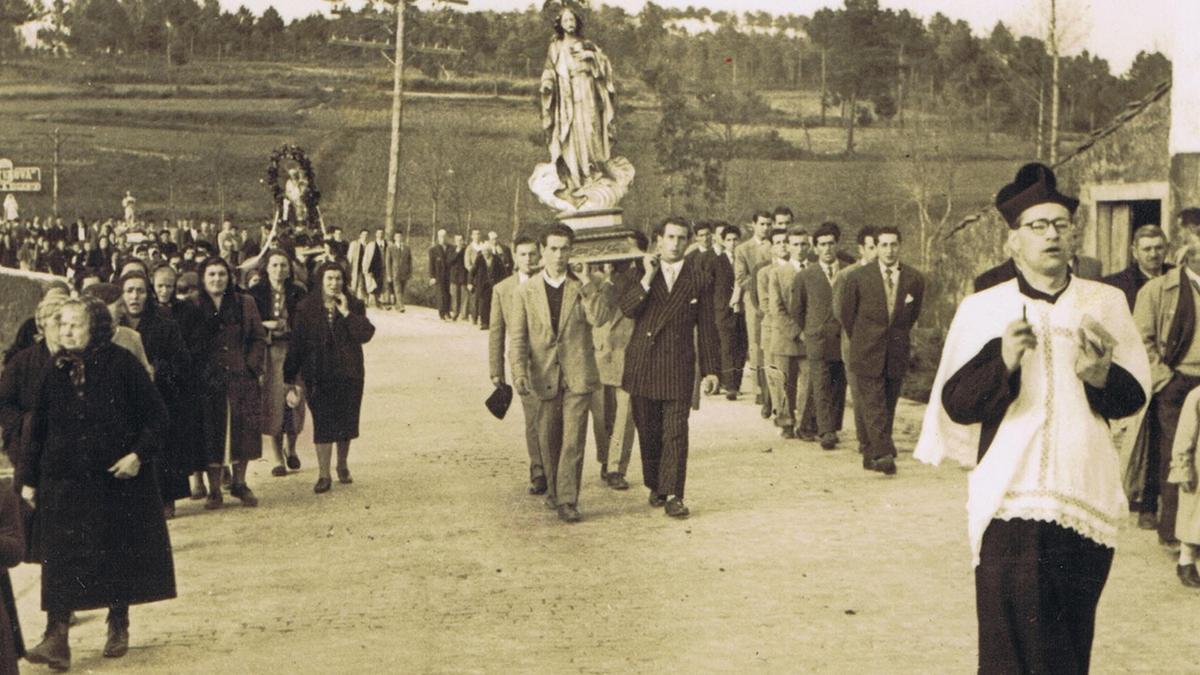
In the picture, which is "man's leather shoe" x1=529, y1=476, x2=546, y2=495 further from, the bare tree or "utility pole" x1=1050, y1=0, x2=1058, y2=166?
the bare tree

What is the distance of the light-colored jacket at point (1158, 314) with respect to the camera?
33.1ft

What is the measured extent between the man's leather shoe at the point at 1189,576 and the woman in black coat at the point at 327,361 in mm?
6098

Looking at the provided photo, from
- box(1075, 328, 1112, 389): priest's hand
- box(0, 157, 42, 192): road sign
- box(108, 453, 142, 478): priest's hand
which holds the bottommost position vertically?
box(108, 453, 142, 478): priest's hand

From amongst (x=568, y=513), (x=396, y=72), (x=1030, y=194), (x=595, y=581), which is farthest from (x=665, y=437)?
(x=396, y=72)

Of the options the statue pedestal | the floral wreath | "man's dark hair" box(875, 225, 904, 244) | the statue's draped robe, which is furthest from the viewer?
the floral wreath

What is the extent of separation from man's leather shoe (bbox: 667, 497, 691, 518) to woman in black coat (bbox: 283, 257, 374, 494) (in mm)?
2726

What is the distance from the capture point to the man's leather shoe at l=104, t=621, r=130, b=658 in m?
7.73

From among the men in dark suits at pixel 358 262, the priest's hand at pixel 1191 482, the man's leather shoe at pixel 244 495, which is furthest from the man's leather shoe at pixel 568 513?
the men in dark suits at pixel 358 262

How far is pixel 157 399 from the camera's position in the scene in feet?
26.1

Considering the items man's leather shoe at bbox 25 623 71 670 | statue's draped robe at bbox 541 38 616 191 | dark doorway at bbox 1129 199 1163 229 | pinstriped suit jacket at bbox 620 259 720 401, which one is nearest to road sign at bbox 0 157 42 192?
statue's draped robe at bbox 541 38 616 191

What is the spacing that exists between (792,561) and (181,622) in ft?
11.1

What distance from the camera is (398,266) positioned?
38469mm

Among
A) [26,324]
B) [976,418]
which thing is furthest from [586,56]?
[976,418]

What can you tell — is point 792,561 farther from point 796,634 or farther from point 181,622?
point 181,622
